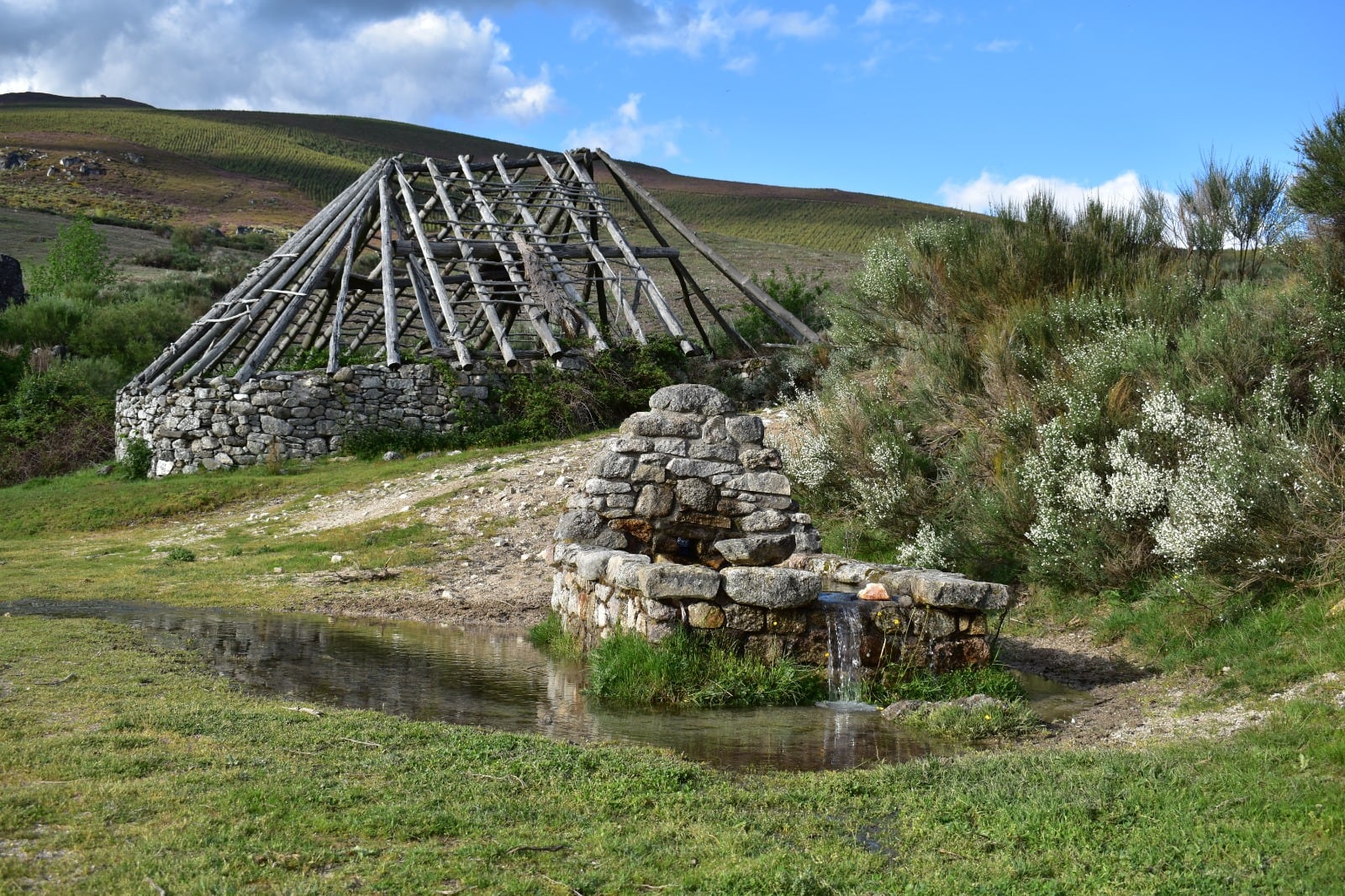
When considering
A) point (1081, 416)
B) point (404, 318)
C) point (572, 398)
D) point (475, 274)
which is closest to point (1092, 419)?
point (1081, 416)

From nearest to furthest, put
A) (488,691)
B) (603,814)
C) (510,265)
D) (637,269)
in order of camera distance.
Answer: (603,814), (488,691), (510,265), (637,269)

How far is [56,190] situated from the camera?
61.0 m

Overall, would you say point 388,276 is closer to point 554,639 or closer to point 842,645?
point 554,639

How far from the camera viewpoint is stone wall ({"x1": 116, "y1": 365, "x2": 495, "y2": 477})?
69.1 feet

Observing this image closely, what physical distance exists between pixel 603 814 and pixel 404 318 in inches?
922

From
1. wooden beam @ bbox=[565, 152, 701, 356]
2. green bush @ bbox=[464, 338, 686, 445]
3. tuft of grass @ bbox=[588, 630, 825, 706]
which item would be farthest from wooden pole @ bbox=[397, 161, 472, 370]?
tuft of grass @ bbox=[588, 630, 825, 706]

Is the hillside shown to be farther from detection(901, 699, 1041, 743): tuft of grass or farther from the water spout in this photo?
detection(901, 699, 1041, 743): tuft of grass

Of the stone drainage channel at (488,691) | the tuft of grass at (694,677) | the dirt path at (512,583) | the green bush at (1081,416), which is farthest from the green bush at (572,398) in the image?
the tuft of grass at (694,677)

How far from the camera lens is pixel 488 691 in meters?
8.01

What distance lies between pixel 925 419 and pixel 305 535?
8.78m

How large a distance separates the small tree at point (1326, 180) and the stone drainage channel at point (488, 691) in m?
5.17

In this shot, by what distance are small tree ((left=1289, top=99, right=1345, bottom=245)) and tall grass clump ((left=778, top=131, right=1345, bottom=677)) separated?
25cm

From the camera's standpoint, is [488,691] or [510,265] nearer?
[488,691]

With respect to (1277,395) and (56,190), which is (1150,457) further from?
(56,190)
